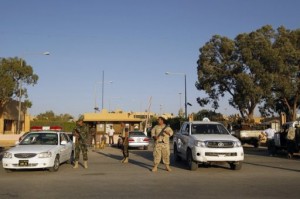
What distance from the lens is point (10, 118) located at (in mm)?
61531

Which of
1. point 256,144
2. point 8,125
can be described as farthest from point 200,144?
point 8,125

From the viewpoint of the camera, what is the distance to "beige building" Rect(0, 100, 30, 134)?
58612mm

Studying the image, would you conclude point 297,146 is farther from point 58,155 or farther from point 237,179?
point 58,155

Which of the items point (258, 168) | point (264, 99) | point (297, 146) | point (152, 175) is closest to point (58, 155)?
point (152, 175)

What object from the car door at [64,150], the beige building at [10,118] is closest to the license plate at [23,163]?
the car door at [64,150]

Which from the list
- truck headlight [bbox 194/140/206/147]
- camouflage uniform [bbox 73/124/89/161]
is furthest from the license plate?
truck headlight [bbox 194/140/206/147]

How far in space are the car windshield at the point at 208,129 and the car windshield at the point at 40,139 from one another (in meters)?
5.40

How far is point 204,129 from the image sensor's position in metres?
16.6

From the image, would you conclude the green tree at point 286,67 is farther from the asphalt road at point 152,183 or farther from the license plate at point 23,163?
the license plate at point 23,163

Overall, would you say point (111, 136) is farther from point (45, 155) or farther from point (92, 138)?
point (45, 155)

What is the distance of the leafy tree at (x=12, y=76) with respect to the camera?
4903 cm

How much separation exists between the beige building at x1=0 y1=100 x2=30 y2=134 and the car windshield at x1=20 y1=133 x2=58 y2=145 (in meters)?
42.0

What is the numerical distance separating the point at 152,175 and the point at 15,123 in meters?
56.5

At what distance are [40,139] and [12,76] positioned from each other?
37.5m
